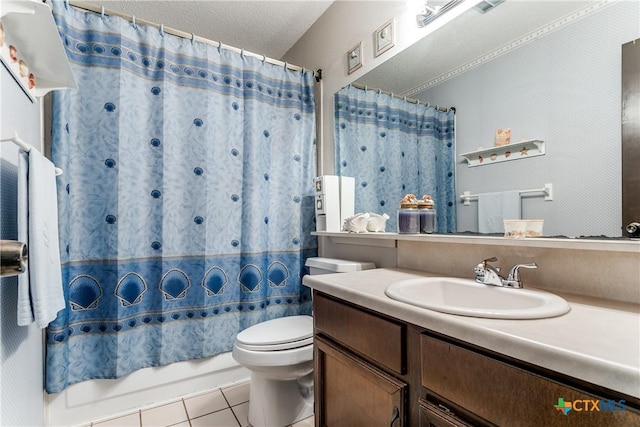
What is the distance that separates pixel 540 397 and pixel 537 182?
2.29 ft

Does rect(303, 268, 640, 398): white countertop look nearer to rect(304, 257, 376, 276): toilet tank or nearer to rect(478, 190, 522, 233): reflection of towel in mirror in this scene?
rect(478, 190, 522, 233): reflection of towel in mirror

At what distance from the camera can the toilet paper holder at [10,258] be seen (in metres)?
0.66

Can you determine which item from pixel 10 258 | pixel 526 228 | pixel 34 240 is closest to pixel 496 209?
pixel 526 228

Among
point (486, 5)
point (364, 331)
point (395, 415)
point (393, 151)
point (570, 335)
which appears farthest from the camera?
point (393, 151)

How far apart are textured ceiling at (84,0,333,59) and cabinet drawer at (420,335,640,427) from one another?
2.17 m

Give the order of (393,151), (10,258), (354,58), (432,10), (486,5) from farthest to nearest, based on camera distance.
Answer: (354,58) < (393,151) < (432,10) < (486,5) < (10,258)

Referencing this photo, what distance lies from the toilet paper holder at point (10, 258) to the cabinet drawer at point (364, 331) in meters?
0.83

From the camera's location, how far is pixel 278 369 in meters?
1.36

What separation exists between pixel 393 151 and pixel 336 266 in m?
0.67

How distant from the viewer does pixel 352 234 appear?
1.60 meters

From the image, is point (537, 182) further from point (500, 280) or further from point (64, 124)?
point (64, 124)

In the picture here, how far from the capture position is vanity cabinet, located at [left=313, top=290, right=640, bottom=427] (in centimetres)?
50

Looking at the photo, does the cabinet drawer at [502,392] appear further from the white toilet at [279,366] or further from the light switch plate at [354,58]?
the light switch plate at [354,58]

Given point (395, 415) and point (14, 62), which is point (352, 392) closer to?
point (395, 415)
